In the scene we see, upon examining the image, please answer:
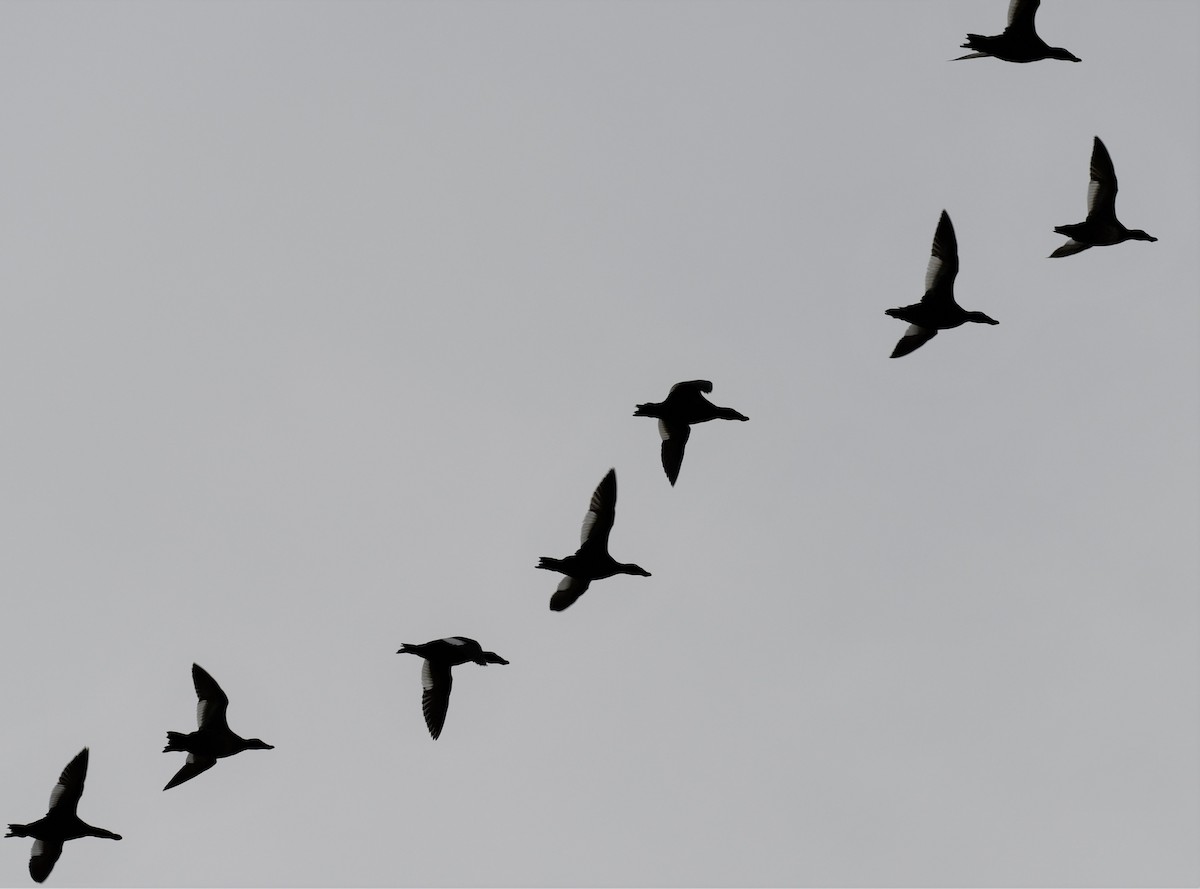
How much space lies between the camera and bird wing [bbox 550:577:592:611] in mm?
26312

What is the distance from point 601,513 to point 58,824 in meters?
12.4

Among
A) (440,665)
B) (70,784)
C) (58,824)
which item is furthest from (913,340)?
(58,824)

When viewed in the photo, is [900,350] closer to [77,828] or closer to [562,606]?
[562,606]

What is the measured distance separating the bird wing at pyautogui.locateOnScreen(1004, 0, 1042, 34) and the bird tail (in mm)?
21461

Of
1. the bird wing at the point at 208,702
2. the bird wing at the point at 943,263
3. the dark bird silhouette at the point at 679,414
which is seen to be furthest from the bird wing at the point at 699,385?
the bird wing at the point at 208,702

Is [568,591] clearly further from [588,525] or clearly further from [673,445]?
[673,445]

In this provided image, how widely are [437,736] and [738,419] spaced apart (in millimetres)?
8824

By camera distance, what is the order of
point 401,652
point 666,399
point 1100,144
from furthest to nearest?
point 1100,144 → point 666,399 → point 401,652

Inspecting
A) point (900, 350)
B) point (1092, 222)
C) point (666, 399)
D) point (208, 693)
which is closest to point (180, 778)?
point (208, 693)

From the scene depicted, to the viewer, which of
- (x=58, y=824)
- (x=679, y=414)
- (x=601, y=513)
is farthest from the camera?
(x=679, y=414)

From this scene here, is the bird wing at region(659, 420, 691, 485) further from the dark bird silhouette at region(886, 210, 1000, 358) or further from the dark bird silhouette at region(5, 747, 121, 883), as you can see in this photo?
the dark bird silhouette at region(5, 747, 121, 883)

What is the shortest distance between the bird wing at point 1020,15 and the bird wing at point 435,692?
17.2 metres

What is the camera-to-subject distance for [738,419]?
91.6ft

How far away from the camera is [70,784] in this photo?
86.5 feet
